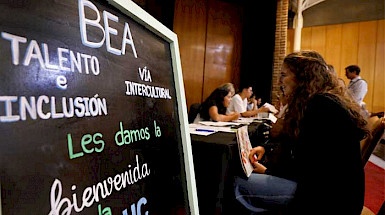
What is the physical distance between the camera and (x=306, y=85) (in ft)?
4.44

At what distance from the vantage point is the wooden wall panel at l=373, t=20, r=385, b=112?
7230 mm

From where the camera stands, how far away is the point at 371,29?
289 inches

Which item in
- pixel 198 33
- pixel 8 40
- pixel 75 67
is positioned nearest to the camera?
pixel 8 40

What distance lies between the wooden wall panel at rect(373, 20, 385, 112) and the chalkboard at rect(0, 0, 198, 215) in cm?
835

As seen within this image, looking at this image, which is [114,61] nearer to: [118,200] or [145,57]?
[145,57]

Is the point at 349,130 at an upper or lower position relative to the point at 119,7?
lower

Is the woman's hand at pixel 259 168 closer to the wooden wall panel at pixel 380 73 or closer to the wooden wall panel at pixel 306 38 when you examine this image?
Answer: the wooden wall panel at pixel 380 73

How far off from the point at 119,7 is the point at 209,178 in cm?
134

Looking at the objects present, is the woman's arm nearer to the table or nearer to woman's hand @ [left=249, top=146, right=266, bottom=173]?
the table

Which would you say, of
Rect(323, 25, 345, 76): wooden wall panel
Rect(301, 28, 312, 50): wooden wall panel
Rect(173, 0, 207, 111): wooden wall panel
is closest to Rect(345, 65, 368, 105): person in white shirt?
Rect(323, 25, 345, 76): wooden wall panel

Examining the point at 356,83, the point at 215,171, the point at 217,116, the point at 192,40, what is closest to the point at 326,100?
the point at 215,171

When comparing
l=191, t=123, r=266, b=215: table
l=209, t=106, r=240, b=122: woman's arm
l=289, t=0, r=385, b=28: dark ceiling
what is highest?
l=289, t=0, r=385, b=28: dark ceiling

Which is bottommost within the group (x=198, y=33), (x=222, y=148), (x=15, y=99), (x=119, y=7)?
(x=222, y=148)

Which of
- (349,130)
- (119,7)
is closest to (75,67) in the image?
(119,7)
